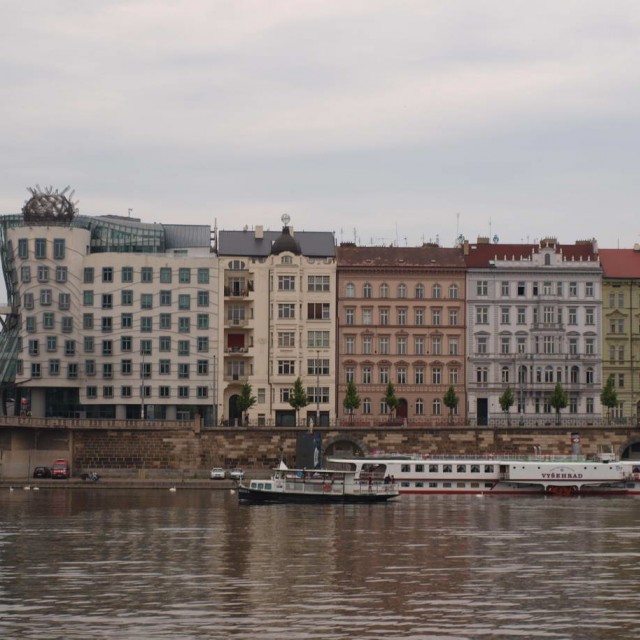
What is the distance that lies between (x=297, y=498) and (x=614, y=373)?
1970 inches

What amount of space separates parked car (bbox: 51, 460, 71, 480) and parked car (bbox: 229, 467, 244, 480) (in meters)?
14.1

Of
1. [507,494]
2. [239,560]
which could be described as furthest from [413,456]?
[239,560]

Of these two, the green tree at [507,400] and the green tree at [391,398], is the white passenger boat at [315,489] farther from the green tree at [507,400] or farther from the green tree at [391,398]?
the green tree at [507,400]

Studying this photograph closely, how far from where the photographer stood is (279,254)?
156 m

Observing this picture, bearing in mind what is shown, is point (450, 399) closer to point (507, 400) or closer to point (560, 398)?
point (507, 400)

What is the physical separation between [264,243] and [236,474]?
28930 millimetres

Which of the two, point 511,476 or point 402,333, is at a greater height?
point 402,333

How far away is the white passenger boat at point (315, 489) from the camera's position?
117m

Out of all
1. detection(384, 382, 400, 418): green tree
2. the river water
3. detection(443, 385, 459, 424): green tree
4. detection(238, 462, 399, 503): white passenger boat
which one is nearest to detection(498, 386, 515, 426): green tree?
detection(443, 385, 459, 424): green tree

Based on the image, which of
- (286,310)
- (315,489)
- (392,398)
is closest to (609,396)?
(392,398)

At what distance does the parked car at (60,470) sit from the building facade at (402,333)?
27.0 meters

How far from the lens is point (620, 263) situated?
6324 inches

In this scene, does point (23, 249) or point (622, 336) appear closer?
point (23, 249)

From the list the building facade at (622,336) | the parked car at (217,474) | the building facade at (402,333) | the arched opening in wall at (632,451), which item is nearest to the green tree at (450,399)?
the building facade at (402,333)
